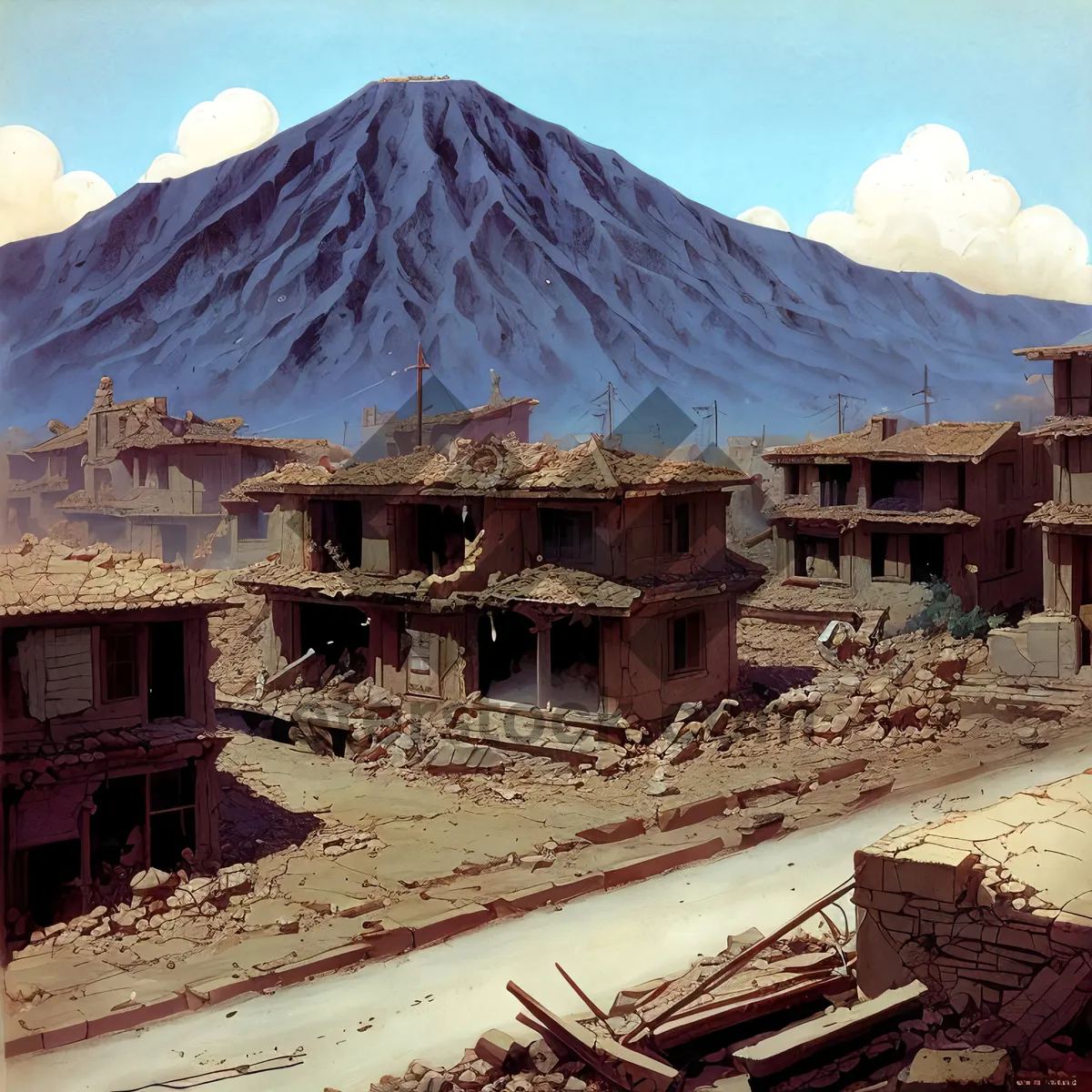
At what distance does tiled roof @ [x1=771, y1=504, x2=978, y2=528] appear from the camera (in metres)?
11.6

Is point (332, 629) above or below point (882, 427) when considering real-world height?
below

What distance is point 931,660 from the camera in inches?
400

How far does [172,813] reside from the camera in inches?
366

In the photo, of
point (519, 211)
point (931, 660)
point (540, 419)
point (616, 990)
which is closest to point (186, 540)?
point (540, 419)

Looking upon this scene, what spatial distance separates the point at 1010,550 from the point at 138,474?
22.9 feet

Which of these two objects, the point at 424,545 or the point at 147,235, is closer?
the point at 147,235

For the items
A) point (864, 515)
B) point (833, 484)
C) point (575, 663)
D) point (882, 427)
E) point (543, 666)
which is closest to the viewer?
point (882, 427)

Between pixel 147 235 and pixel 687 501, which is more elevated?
pixel 147 235

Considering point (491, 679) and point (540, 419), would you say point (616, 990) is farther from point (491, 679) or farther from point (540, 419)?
point (491, 679)

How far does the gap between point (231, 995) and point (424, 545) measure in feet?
27.0

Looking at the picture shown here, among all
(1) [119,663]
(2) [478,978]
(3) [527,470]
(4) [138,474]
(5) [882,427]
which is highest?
(5) [882,427]

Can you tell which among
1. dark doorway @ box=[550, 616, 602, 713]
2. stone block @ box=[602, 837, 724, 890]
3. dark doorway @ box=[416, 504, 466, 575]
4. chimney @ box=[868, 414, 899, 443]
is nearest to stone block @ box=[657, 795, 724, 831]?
stone block @ box=[602, 837, 724, 890]

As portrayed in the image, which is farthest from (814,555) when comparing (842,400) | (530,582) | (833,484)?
(842,400)

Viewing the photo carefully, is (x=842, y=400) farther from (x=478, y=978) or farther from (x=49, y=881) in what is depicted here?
(x=49, y=881)
